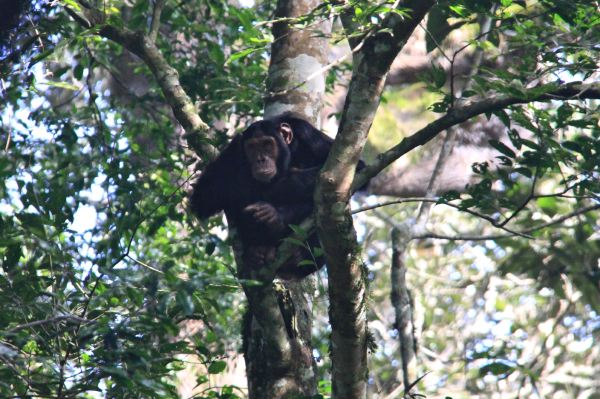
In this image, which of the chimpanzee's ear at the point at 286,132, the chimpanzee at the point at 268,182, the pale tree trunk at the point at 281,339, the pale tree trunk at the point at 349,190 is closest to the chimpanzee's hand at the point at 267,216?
the chimpanzee at the point at 268,182

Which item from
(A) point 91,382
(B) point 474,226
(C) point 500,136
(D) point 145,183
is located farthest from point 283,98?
(B) point 474,226

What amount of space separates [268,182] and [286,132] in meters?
0.41

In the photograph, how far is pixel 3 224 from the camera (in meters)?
4.04

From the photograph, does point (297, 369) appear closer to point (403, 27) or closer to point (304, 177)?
point (304, 177)

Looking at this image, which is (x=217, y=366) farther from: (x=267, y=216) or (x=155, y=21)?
(x=155, y=21)

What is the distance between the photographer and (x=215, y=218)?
6.80 meters

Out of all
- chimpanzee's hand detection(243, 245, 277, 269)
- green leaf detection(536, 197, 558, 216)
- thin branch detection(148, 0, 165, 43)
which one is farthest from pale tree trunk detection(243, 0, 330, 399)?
green leaf detection(536, 197, 558, 216)

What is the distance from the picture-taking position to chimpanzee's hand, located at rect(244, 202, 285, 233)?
199 inches

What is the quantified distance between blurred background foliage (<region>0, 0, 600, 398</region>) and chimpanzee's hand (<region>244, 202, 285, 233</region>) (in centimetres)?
38

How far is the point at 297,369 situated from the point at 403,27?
6.47 ft

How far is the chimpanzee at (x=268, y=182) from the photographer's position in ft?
16.7

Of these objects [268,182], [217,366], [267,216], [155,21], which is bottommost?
[217,366]

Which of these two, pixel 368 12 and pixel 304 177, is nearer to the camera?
pixel 368 12

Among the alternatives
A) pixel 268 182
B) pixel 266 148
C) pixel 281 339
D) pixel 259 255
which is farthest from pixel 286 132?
pixel 281 339
